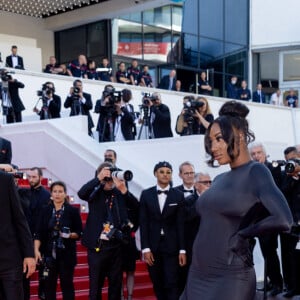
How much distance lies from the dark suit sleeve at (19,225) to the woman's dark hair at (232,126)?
1579 millimetres

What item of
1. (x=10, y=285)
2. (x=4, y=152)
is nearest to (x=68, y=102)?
(x=4, y=152)

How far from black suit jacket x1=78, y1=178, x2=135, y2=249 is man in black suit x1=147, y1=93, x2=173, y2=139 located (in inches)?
220

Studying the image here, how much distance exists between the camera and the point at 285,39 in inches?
1136

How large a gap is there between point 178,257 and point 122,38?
61.3 ft

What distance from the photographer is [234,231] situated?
3158mm

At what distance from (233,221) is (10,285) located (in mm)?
1752

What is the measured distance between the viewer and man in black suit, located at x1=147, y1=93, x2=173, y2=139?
1235 centimetres

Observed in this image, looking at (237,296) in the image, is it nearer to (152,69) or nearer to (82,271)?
(82,271)

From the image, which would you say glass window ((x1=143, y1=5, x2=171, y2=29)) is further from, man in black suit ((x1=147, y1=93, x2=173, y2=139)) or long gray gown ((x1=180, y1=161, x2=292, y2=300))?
long gray gown ((x1=180, y1=161, x2=292, y2=300))

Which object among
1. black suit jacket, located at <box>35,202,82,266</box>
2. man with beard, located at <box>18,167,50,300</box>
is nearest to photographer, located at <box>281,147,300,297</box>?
black suit jacket, located at <box>35,202,82,266</box>

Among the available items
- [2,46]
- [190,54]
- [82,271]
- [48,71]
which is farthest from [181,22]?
[82,271]

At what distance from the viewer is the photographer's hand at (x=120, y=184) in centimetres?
654

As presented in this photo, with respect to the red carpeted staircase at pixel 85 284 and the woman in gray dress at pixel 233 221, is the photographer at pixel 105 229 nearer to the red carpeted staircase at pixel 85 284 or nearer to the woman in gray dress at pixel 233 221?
the red carpeted staircase at pixel 85 284

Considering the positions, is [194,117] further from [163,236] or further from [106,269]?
[106,269]
